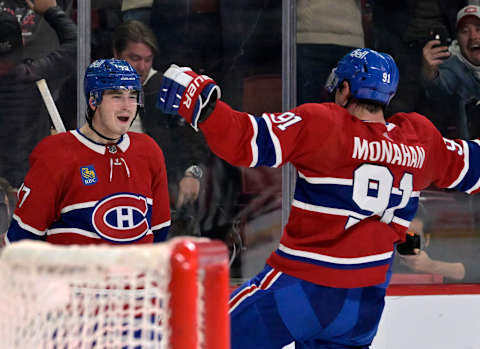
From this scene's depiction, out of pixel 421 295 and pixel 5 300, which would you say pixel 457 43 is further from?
pixel 5 300

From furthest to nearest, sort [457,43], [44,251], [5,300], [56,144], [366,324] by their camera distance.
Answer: [457,43] < [56,144] < [366,324] < [5,300] < [44,251]

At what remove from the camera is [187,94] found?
1.66 m

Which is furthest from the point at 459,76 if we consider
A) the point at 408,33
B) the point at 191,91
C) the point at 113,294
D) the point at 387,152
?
the point at 113,294

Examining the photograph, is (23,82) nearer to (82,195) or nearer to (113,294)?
(82,195)

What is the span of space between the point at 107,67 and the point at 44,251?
1365 mm

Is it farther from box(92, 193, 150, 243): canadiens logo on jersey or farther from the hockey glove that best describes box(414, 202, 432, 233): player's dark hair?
the hockey glove

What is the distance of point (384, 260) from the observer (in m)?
1.90

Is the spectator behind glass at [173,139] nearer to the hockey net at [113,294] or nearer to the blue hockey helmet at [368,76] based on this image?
the blue hockey helmet at [368,76]

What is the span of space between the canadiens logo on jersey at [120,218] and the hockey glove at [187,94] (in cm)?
46

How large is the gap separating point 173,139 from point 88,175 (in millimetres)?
1785

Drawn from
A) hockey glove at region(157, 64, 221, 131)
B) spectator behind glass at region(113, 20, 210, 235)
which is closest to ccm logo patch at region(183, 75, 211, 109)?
hockey glove at region(157, 64, 221, 131)

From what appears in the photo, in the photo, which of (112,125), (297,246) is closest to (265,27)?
(112,125)

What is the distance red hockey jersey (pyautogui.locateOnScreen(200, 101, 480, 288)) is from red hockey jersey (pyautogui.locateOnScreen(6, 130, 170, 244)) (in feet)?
1.48

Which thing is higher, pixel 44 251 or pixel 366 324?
pixel 44 251
